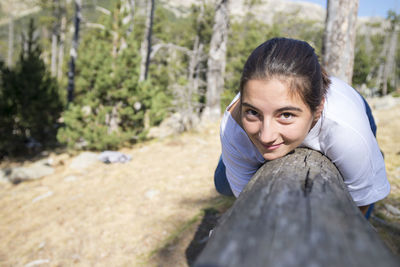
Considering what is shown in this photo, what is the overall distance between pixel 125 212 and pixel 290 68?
3498 mm

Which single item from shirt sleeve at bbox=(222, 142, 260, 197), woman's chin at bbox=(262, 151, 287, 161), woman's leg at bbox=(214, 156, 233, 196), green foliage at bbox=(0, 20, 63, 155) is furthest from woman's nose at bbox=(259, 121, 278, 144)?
green foliage at bbox=(0, 20, 63, 155)

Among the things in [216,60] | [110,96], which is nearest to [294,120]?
[110,96]

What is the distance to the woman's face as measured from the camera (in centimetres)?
115

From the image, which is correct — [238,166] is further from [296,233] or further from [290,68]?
[296,233]

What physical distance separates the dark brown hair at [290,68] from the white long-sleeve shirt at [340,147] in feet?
0.68

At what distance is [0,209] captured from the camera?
5211 mm

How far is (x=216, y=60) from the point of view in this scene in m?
9.72

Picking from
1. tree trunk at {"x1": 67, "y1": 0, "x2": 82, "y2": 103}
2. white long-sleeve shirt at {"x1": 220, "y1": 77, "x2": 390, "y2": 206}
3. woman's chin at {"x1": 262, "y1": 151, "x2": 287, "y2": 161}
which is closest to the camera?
woman's chin at {"x1": 262, "y1": 151, "x2": 287, "y2": 161}

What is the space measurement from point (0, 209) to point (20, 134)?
15.2ft

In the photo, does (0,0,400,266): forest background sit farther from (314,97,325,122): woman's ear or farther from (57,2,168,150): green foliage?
(314,97,325,122): woman's ear

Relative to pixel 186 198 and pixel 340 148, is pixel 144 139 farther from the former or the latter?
pixel 340 148

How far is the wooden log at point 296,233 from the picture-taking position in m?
0.62

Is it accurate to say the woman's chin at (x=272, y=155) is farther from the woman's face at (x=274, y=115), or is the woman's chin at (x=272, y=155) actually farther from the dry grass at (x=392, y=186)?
the dry grass at (x=392, y=186)

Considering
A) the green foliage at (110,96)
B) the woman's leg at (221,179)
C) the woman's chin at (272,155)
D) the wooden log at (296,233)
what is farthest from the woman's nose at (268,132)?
the green foliage at (110,96)
